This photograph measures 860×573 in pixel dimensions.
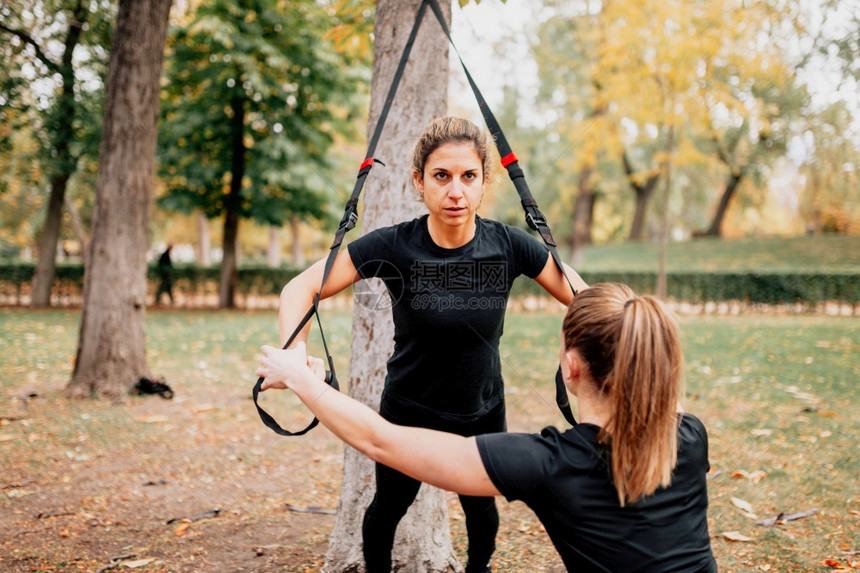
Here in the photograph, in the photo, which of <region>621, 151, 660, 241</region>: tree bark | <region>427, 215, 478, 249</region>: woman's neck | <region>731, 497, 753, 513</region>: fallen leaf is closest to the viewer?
<region>427, 215, 478, 249</region>: woman's neck

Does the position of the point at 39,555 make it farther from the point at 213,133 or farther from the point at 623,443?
the point at 213,133

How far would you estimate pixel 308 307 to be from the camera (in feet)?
7.34

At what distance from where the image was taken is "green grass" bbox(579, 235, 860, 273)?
24.5 meters

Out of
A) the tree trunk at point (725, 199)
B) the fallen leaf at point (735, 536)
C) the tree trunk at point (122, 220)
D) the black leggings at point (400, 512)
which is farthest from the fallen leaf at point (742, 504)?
the tree trunk at point (725, 199)

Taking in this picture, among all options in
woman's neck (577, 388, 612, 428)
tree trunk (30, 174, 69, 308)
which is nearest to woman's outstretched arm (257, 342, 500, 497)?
woman's neck (577, 388, 612, 428)

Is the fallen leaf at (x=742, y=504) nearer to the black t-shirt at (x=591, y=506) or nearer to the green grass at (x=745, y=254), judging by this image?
the black t-shirt at (x=591, y=506)

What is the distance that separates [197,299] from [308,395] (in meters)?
20.9

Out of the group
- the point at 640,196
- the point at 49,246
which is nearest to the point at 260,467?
the point at 49,246

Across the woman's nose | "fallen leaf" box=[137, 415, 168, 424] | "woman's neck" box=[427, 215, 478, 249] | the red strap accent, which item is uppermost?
the red strap accent

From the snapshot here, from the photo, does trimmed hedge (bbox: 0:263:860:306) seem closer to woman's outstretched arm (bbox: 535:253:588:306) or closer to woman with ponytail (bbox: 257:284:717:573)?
woman's outstretched arm (bbox: 535:253:588:306)

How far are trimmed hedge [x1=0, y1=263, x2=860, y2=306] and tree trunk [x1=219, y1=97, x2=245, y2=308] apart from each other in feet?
4.08

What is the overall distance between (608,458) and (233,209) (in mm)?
17457

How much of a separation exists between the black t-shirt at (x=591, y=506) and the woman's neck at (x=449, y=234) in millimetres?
902

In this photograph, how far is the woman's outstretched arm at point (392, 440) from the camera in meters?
1.60
